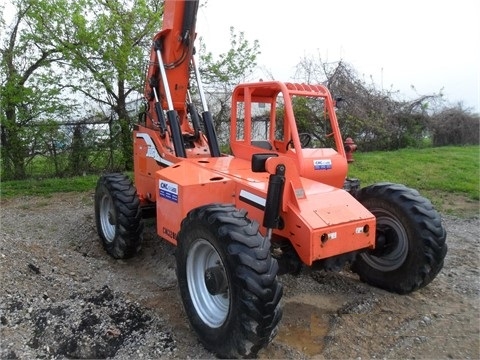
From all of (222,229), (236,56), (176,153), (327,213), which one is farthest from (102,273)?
(236,56)

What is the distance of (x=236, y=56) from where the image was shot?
1070cm

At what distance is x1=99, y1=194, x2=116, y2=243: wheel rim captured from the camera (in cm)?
563

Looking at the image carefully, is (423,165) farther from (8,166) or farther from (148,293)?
(8,166)

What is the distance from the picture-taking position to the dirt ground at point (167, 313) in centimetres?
335

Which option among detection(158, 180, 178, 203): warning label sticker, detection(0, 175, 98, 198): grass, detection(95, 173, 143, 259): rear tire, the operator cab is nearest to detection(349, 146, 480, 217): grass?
the operator cab

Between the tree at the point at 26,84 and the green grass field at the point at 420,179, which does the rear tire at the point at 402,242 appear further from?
the tree at the point at 26,84

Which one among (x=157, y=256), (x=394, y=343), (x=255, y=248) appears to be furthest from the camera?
(x=157, y=256)

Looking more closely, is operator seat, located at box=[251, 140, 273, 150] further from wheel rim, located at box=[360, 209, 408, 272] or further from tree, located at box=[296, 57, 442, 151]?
tree, located at box=[296, 57, 442, 151]

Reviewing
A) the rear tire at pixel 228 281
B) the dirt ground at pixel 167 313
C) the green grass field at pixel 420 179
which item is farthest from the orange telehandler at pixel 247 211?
the green grass field at pixel 420 179

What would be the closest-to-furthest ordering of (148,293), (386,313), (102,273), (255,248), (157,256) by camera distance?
(255,248)
(386,313)
(148,293)
(102,273)
(157,256)

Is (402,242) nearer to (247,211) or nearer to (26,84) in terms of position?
(247,211)

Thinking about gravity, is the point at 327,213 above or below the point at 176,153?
below

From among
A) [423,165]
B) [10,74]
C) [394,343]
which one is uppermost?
[10,74]

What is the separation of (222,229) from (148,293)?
1.68 metres
